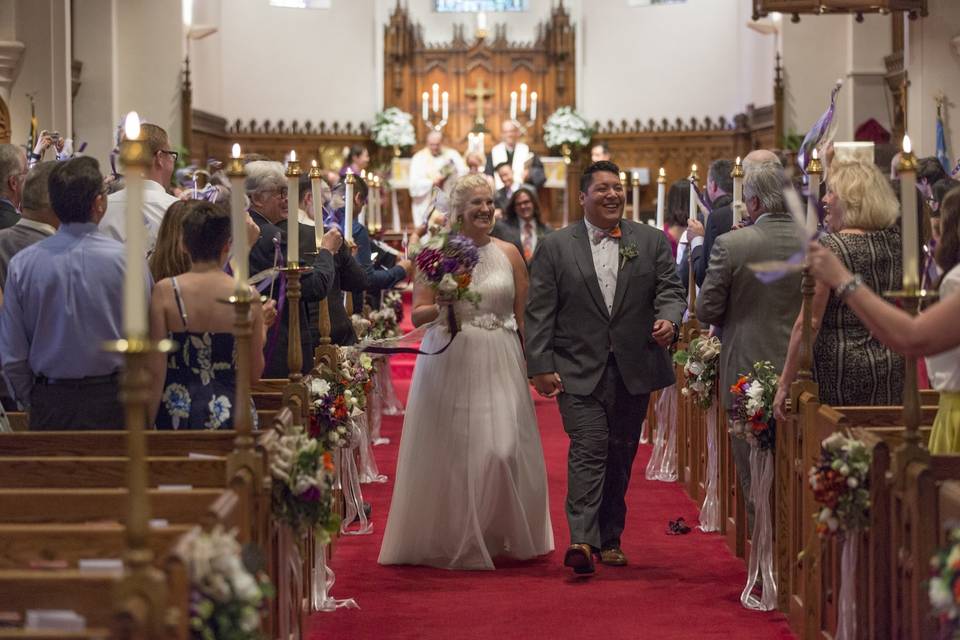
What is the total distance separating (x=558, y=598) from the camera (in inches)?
227

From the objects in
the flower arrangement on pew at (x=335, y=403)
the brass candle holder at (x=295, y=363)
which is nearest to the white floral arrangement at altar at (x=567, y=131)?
the flower arrangement on pew at (x=335, y=403)

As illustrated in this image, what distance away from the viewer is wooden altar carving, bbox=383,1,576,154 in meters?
20.1

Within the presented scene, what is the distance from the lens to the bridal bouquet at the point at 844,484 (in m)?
4.15

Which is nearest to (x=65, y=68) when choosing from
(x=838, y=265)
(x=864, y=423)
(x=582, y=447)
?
(x=582, y=447)

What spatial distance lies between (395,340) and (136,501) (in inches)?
149

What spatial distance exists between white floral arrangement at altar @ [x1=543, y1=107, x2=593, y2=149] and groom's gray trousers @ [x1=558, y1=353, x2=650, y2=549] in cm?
1331

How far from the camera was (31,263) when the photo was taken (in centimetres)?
470

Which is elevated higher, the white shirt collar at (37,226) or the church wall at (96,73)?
the church wall at (96,73)

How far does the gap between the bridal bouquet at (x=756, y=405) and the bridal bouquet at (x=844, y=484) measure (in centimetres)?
124

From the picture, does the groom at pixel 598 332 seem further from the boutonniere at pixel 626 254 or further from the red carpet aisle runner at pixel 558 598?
the red carpet aisle runner at pixel 558 598

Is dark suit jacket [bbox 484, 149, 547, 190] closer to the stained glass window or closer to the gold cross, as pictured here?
the gold cross

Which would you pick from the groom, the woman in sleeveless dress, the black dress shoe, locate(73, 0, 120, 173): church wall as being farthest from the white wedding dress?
locate(73, 0, 120, 173): church wall

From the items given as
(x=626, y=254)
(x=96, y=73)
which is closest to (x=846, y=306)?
(x=626, y=254)

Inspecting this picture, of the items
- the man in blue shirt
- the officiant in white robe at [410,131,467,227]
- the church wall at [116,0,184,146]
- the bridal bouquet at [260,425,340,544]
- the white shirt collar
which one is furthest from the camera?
the officiant in white robe at [410,131,467,227]
